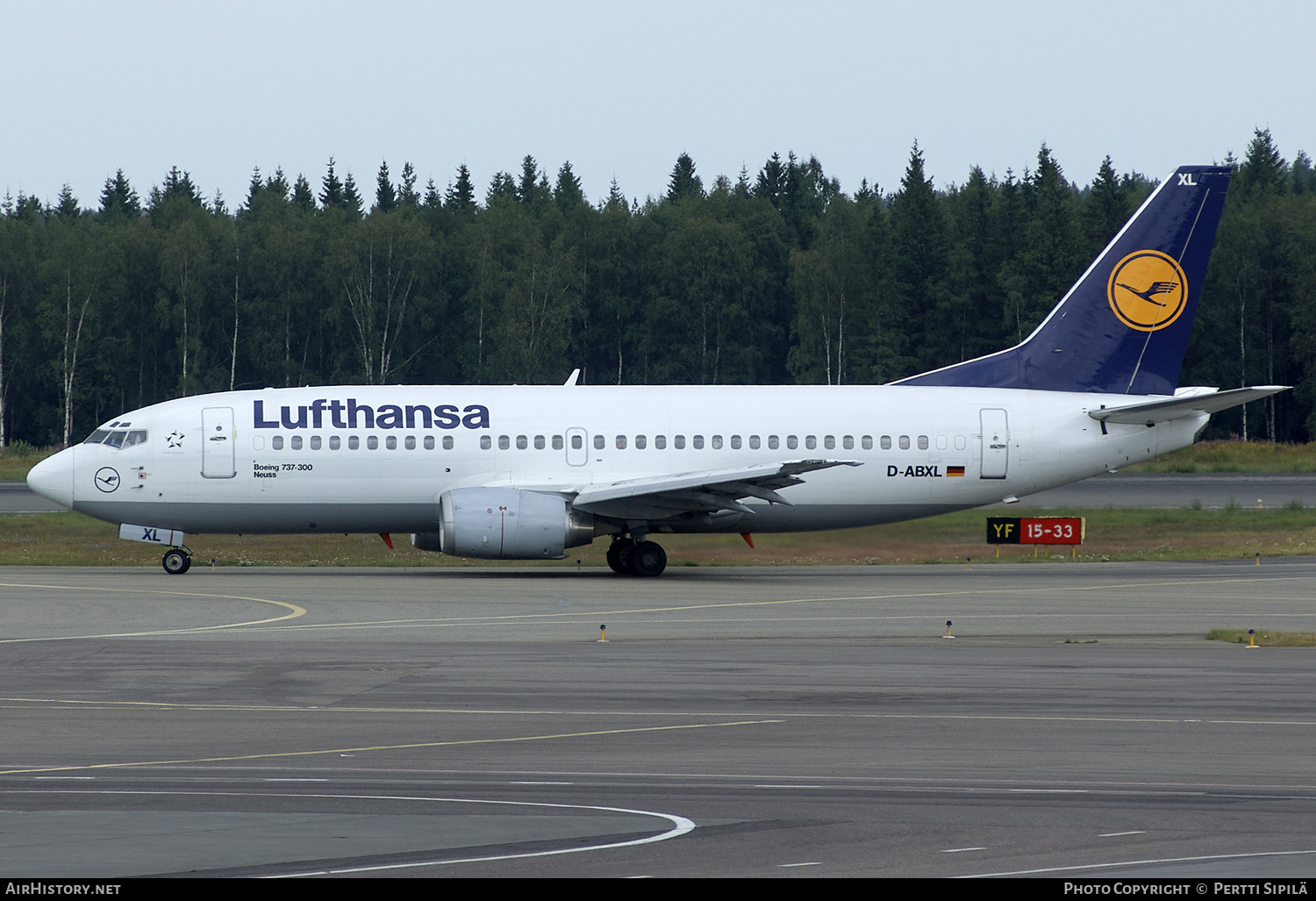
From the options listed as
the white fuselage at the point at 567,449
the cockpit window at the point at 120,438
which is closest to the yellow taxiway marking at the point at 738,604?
the white fuselage at the point at 567,449

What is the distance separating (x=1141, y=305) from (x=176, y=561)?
2442cm

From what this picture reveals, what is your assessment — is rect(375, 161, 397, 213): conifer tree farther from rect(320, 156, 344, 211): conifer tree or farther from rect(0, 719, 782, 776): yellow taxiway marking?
rect(0, 719, 782, 776): yellow taxiway marking

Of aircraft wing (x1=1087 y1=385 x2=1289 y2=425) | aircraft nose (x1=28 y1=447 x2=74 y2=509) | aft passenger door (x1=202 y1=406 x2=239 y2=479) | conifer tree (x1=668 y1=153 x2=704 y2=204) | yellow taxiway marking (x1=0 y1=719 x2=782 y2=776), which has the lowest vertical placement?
yellow taxiway marking (x1=0 y1=719 x2=782 y2=776)

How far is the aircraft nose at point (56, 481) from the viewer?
34281mm

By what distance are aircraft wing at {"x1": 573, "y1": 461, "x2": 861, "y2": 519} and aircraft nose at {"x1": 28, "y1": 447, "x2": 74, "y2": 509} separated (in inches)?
465

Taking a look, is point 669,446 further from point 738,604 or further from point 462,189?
point 462,189

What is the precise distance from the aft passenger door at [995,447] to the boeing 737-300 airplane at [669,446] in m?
0.05

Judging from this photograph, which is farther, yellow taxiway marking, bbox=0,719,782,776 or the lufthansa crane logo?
the lufthansa crane logo

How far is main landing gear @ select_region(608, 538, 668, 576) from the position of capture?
35.2 m

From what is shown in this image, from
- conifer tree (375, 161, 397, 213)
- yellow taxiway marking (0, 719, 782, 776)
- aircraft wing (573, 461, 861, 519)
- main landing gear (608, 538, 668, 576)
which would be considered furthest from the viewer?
conifer tree (375, 161, 397, 213)

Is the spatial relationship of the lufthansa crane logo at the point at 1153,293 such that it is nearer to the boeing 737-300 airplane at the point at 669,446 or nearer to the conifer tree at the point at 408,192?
the boeing 737-300 airplane at the point at 669,446

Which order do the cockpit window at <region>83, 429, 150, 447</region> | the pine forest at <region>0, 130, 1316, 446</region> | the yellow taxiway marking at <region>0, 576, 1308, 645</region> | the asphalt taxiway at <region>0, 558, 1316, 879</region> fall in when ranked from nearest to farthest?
the asphalt taxiway at <region>0, 558, 1316, 879</region> → the yellow taxiway marking at <region>0, 576, 1308, 645</region> → the cockpit window at <region>83, 429, 150, 447</region> → the pine forest at <region>0, 130, 1316, 446</region>

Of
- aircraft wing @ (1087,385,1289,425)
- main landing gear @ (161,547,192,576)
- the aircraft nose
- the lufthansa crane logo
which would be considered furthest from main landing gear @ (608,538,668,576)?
the lufthansa crane logo

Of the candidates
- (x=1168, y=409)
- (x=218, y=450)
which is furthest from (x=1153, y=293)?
(x=218, y=450)
